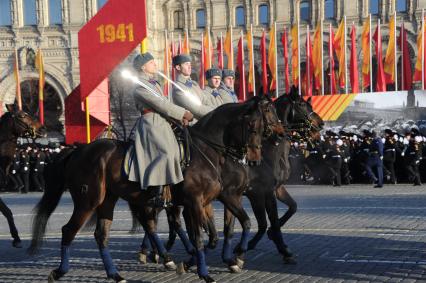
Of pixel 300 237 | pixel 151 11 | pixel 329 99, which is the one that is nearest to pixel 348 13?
pixel 151 11

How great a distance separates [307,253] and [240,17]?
39.1 metres

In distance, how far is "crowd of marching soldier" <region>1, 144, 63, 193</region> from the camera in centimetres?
2423

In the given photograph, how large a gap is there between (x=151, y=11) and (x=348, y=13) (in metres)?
13.0

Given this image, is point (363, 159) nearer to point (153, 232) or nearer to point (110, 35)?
point (110, 35)

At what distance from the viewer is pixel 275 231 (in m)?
8.02

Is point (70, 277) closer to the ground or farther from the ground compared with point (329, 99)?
closer to the ground

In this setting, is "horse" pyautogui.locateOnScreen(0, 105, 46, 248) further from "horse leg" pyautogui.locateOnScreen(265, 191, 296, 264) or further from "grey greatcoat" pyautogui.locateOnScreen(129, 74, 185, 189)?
"horse leg" pyautogui.locateOnScreen(265, 191, 296, 264)

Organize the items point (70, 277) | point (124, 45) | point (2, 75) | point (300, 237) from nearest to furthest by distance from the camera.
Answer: point (70, 277), point (300, 237), point (124, 45), point (2, 75)

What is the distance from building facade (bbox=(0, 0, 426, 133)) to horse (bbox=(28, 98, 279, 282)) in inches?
1434

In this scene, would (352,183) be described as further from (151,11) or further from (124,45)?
(151,11)

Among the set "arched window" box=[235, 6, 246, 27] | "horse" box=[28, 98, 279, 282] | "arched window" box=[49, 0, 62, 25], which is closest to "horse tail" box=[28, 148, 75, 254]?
"horse" box=[28, 98, 279, 282]

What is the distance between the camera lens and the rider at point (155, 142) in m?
6.88

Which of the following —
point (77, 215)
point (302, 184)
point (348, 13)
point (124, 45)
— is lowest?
point (302, 184)

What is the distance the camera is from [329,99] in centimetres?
2438
